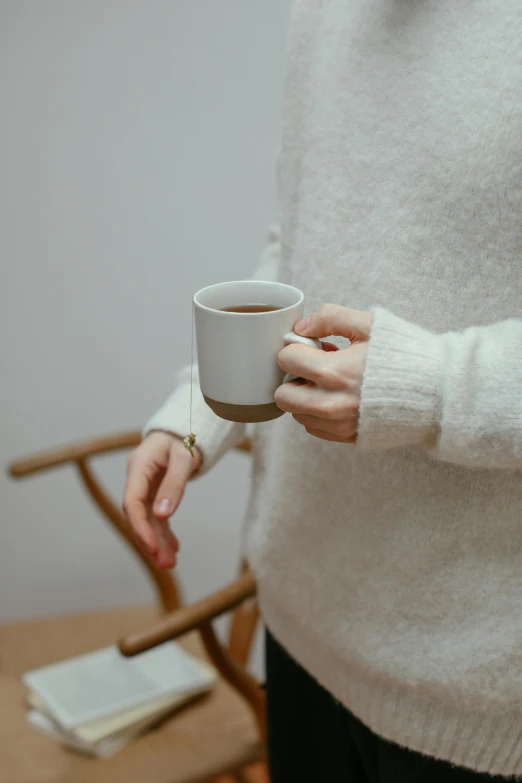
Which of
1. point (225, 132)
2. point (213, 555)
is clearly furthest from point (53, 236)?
point (213, 555)

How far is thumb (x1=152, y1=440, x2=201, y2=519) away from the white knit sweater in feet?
0.09

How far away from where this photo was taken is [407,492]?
28.8 inches

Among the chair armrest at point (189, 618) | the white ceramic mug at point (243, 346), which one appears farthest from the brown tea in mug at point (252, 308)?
the chair armrest at point (189, 618)

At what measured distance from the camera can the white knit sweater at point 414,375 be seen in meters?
0.62

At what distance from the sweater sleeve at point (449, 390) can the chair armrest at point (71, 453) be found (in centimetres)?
86

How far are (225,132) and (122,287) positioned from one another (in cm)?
37

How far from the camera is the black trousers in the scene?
2.63ft

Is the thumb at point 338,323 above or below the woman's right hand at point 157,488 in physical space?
above

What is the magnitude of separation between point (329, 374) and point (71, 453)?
2.89 ft

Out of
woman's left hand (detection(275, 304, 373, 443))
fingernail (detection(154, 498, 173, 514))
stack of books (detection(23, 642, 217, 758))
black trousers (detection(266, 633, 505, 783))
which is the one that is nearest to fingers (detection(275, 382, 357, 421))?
woman's left hand (detection(275, 304, 373, 443))

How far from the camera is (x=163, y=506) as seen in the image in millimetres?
792

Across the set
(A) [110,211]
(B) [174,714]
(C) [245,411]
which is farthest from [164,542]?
(A) [110,211]

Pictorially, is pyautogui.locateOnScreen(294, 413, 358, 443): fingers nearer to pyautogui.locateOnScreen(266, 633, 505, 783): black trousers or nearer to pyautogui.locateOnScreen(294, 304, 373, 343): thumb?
pyautogui.locateOnScreen(294, 304, 373, 343): thumb

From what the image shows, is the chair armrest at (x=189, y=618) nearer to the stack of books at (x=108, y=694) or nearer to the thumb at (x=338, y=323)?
the stack of books at (x=108, y=694)
